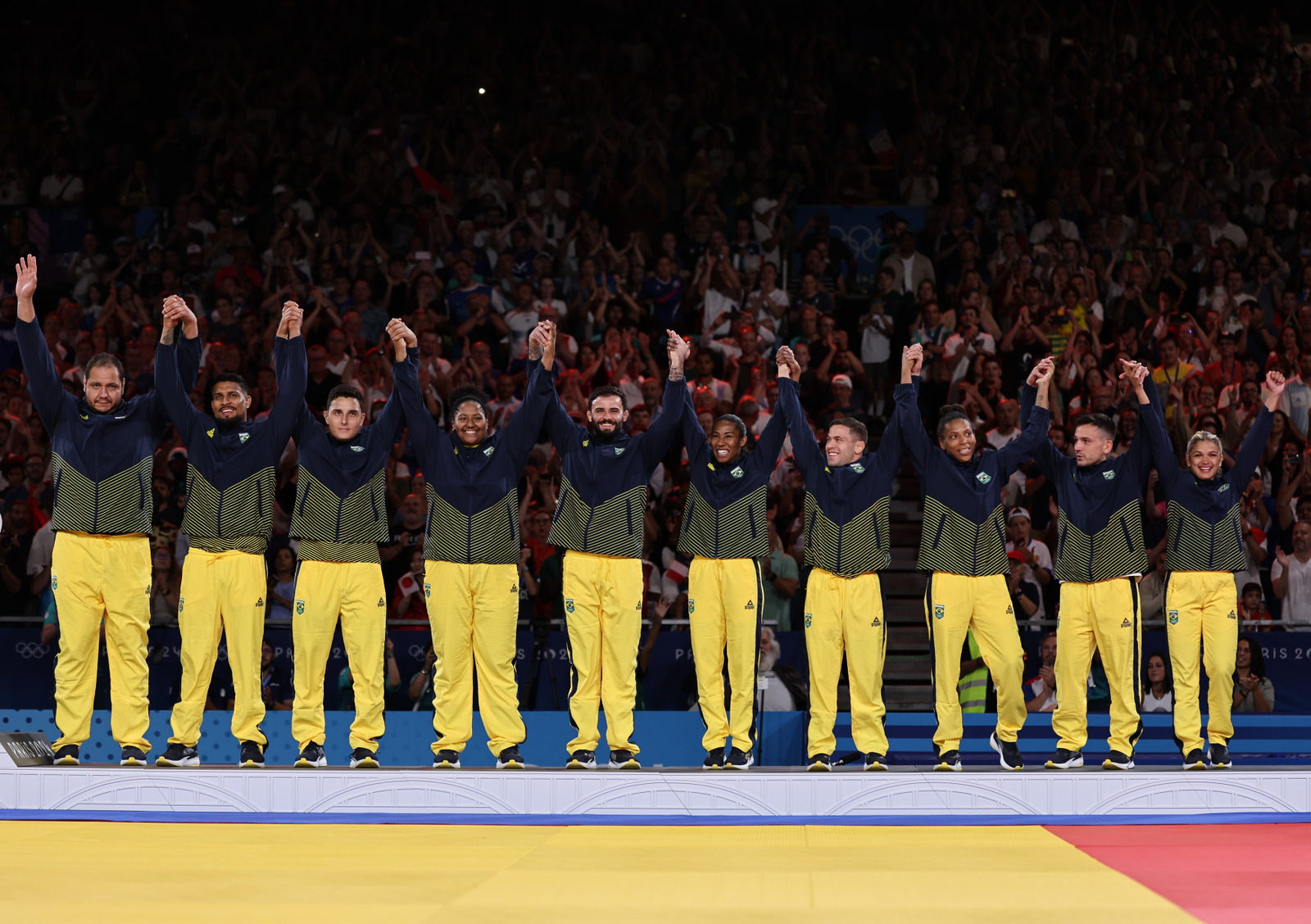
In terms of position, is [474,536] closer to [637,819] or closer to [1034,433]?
[637,819]

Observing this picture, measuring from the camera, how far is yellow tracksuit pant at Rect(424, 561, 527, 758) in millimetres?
8305

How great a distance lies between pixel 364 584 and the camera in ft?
27.4

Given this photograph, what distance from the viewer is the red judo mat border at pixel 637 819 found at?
24.9 feet

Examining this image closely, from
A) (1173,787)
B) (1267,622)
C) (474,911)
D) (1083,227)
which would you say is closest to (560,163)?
(1083,227)

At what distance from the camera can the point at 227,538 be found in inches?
326

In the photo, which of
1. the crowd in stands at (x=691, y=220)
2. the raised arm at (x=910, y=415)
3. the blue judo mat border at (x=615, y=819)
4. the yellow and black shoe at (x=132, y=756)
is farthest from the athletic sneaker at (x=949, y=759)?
the yellow and black shoe at (x=132, y=756)

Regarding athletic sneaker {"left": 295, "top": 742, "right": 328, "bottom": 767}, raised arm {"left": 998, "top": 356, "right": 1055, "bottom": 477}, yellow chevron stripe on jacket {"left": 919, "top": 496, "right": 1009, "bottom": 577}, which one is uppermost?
raised arm {"left": 998, "top": 356, "right": 1055, "bottom": 477}

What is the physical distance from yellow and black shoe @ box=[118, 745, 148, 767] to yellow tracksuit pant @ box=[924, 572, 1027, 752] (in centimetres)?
490

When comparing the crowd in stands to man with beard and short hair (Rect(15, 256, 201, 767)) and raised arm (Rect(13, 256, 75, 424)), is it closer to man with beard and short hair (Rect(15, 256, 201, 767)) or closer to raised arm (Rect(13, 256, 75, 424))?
man with beard and short hair (Rect(15, 256, 201, 767))

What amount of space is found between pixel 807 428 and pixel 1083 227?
8518mm

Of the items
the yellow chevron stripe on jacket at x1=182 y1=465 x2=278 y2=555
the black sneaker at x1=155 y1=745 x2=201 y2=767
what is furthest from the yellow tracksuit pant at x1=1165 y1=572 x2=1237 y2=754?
the black sneaker at x1=155 y1=745 x2=201 y2=767

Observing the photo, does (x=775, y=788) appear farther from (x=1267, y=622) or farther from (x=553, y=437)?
(x=1267, y=622)

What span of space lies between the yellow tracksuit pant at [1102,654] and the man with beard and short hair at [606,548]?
2763 millimetres

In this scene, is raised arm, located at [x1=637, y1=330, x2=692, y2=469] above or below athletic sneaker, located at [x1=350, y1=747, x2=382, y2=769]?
above
